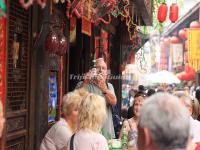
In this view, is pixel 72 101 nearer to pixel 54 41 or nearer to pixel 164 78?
pixel 54 41

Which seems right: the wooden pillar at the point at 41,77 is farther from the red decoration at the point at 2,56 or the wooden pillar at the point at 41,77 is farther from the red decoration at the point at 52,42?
the red decoration at the point at 2,56

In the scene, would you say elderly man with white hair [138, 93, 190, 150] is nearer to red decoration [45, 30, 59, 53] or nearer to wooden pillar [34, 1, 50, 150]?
red decoration [45, 30, 59, 53]

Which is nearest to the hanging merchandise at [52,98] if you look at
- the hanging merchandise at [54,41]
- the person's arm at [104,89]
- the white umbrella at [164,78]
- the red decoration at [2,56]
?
the person's arm at [104,89]

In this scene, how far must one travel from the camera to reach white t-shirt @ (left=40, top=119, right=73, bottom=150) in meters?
4.95

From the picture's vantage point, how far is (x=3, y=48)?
199 inches

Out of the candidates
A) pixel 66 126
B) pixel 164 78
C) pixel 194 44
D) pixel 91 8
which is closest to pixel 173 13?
pixel 91 8

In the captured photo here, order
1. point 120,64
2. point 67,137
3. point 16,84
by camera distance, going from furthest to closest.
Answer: point 120,64, point 16,84, point 67,137

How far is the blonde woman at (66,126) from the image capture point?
492 centimetres

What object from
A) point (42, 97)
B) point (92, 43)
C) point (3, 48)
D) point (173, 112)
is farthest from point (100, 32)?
point (173, 112)

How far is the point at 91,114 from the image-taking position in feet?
14.2

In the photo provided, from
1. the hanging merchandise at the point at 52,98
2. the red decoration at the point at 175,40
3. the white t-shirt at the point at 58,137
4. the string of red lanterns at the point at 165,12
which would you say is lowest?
the white t-shirt at the point at 58,137

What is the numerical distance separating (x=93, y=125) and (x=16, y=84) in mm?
1737

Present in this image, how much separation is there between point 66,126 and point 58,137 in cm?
13

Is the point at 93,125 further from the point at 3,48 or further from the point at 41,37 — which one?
the point at 41,37
